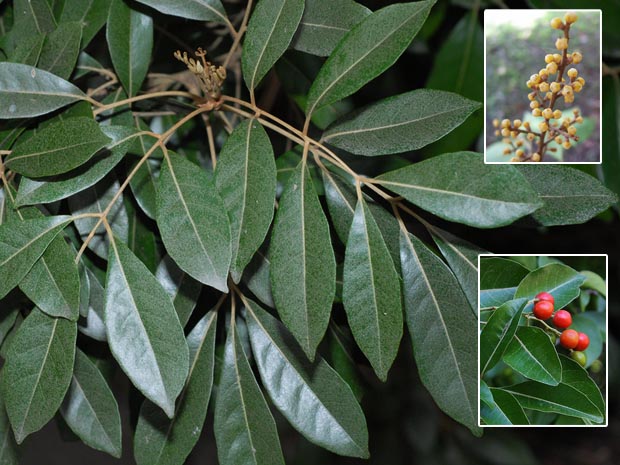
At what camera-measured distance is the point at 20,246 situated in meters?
0.51

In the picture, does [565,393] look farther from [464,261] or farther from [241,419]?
[241,419]

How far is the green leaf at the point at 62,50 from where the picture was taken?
1.86 feet

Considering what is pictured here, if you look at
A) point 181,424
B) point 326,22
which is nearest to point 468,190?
point 326,22

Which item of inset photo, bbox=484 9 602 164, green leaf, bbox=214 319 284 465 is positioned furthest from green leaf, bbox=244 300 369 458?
inset photo, bbox=484 9 602 164

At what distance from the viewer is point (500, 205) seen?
1.48 ft

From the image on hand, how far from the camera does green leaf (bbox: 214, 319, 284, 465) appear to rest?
56 centimetres

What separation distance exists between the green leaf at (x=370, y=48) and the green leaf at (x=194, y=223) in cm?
11

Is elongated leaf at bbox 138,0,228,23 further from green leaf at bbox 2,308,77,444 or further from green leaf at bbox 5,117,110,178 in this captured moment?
green leaf at bbox 2,308,77,444

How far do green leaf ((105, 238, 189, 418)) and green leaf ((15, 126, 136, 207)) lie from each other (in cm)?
6

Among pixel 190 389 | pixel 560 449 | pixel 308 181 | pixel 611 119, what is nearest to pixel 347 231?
pixel 308 181

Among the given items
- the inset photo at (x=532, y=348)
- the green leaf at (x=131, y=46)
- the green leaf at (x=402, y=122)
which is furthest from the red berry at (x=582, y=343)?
the green leaf at (x=131, y=46)

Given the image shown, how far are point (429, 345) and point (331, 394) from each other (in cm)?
9

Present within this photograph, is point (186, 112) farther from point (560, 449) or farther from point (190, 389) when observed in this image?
point (560, 449)

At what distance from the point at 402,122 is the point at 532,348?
205 mm
